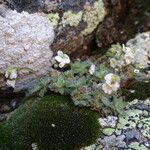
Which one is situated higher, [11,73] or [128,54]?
[128,54]

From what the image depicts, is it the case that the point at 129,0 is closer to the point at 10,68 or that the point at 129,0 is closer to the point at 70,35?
the point at 70,35

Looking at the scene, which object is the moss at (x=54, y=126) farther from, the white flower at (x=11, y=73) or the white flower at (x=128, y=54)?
the white flower at (x=128, y=54)

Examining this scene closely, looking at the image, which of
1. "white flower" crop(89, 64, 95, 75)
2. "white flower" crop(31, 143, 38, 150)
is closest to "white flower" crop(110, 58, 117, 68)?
"white flower" crop(89, 64, 95, 75)

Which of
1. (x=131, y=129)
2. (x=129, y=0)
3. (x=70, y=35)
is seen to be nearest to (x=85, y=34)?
(x=70, y=35)

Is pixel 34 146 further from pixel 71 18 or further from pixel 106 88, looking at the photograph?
pixel 71 18

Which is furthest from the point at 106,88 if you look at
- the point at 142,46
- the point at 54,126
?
the point at 142,46

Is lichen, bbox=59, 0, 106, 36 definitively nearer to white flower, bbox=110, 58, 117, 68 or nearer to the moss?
white flower, bbox=110, 58, 117, 68

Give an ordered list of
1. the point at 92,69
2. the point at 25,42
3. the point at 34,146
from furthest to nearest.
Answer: the point at 25,42
the point at 92,69
the point at 34,146
